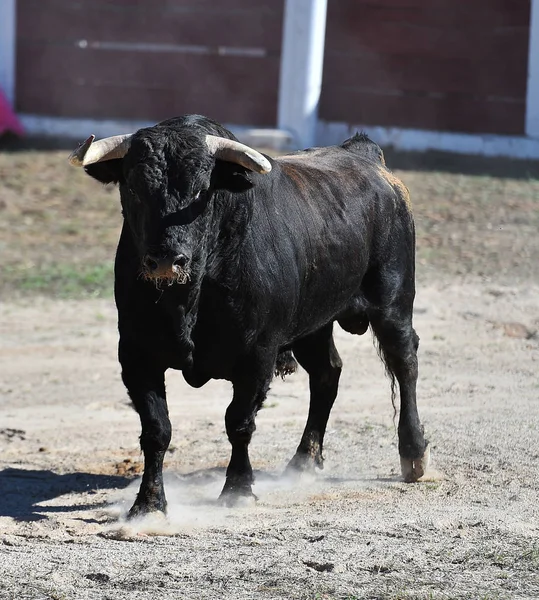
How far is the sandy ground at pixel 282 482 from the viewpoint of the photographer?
4.21 meters

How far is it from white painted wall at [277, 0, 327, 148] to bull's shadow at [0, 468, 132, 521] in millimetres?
8804

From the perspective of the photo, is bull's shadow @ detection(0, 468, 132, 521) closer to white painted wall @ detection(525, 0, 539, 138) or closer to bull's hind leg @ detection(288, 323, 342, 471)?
bull's hind leg @ detection(288, 323, 342, 471)

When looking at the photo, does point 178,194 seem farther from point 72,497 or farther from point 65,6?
point 65,6

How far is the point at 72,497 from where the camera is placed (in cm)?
561

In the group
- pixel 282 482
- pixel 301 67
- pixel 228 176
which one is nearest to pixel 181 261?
pixel 228 176

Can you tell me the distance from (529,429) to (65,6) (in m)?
10.7

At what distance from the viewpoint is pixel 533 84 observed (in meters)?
14.4

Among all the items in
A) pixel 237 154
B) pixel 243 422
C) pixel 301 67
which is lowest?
pixel 243 422

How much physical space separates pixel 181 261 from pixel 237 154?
57 centimetres

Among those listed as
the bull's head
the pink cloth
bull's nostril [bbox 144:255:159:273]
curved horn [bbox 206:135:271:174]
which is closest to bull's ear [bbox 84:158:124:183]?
the bull's head

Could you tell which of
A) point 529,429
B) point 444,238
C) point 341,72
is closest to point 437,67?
point 341,72

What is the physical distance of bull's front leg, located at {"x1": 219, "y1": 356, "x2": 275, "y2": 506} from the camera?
521 centimetres

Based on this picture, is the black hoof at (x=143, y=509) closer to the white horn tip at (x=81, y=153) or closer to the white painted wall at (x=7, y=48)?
the white horn tip at (x=81, y=153)

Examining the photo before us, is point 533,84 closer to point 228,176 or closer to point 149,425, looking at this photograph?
point 228,176
